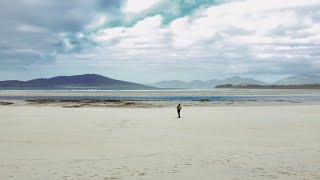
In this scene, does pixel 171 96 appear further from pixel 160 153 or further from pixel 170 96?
pixel 160 153

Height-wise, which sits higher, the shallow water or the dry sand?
→ the shallow water

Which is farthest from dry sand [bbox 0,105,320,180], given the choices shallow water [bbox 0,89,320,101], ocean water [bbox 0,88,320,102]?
shallow water [bbox 0,89,320,101]

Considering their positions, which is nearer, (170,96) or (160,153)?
(160,153)

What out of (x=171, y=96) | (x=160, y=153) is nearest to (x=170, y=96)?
(x=171, y=96)

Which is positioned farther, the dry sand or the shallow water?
the shallow water

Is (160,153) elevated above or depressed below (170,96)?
below

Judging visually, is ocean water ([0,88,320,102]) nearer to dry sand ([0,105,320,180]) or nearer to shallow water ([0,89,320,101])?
shallow water ([0,89,320,101])

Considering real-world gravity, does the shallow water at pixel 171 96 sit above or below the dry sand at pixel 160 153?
above

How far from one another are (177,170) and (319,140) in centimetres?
1031

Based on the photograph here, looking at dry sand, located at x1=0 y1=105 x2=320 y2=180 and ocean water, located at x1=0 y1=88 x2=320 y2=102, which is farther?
ocean water, located at x1=0 y1=88 x2=320 y2=102

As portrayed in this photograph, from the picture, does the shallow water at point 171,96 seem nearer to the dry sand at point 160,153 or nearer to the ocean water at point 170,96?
the ocean water at point 170,96

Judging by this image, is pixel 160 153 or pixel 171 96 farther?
pixel 171 96

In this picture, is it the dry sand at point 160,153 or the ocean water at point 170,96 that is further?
the ocean water at point 170,96

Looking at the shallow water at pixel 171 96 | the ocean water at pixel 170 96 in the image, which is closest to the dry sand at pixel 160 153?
the ocean water at pixel 170 96
